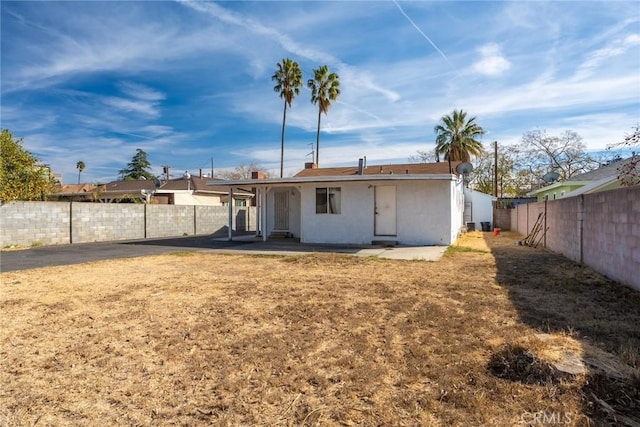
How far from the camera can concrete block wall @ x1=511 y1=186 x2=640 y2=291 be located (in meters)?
5.98

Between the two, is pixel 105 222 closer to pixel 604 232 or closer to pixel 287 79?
pixel 287 79

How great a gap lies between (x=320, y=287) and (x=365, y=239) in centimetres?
756

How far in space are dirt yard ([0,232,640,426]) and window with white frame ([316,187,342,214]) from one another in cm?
736

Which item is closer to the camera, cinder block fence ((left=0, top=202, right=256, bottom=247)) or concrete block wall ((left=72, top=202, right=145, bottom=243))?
cinder block fence ((left=0, top=202, right=256, bottom=247))

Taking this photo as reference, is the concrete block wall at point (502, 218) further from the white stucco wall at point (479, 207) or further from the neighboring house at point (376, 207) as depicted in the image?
the neighboring house at point (376, 207)

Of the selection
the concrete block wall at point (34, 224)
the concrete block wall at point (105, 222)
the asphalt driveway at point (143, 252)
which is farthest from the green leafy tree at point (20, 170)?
the asphalt driveway at point (143, 252)

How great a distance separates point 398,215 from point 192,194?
1976 centimetres

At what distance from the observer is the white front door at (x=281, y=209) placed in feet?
57.2

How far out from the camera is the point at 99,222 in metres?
17.5

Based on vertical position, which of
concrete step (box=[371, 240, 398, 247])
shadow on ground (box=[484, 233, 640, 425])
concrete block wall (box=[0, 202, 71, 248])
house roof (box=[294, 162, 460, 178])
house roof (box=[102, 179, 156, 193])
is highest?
house roof (box=[102, 179, 156, 193])

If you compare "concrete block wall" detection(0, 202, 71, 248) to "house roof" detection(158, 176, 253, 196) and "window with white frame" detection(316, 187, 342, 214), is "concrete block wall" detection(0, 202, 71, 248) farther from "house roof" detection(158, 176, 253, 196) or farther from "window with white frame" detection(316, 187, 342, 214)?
"house roof" detection(158, 176, 253, 196)

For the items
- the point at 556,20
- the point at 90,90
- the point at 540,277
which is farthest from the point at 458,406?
the point at 90,90

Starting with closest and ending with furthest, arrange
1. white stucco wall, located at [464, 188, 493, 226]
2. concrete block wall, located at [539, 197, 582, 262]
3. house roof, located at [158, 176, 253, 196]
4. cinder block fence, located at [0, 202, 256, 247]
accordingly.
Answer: concrete block wall, located at [539, 197, 582, 262] < cinder block fence, located at [0, 202, 256, 247] < white stucco wall, located at [464, 188, 493, 226] < house roof, located at [158, 176, 253, 196]

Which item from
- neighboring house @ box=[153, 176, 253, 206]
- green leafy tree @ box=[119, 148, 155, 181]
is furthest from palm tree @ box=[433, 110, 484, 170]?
green leafy tree @ box=[119, 148, 155, 181]
